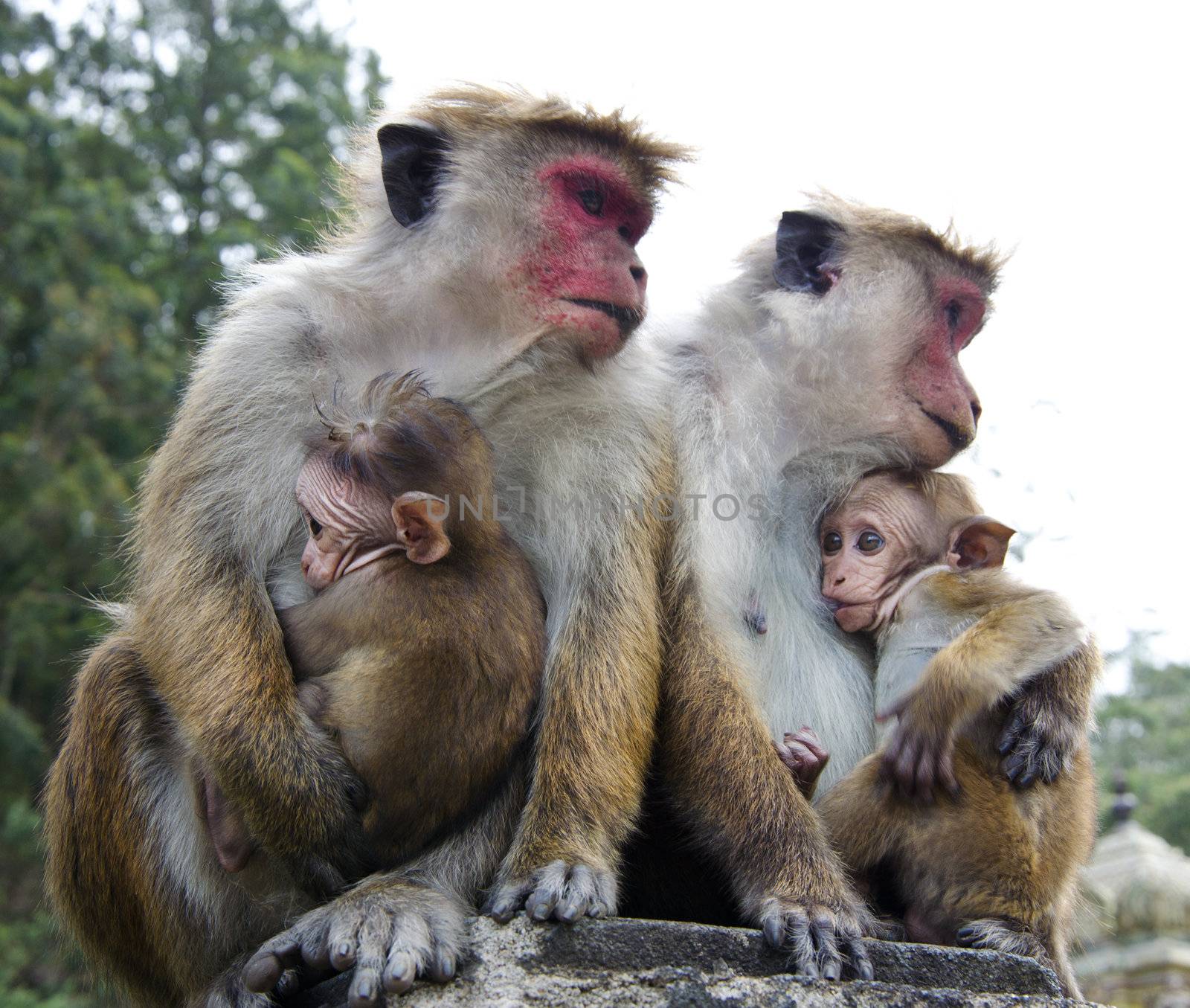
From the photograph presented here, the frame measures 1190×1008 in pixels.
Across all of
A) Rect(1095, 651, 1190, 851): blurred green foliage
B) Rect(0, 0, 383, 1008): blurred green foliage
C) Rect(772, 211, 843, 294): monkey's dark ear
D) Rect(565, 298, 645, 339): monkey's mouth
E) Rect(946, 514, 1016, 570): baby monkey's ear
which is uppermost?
Rect(772, 211, 843, 294): monkey's dark ear

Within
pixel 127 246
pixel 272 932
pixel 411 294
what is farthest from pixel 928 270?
pixel 127 246

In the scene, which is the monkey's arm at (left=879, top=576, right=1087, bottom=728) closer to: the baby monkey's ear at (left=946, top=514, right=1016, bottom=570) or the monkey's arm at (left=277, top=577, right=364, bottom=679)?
the baby monkey's ear at (left=946, top=514, right=1016, bottom=570)

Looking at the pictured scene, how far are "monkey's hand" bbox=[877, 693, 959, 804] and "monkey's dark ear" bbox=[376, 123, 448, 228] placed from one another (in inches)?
89.2

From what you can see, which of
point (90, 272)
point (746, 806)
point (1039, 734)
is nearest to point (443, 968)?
point (746, 806)

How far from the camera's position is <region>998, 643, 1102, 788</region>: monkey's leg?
11.0 feet

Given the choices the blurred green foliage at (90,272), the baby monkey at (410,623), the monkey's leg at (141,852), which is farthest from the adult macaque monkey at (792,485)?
the blurred green foliage at (90,272)

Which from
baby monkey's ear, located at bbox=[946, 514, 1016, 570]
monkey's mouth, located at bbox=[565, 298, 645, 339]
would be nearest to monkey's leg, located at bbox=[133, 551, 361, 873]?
monkey's mouth, located at bbox=[565, 298, 645, 339]

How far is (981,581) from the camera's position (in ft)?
12.1

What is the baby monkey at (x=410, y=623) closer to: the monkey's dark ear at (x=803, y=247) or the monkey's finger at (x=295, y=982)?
the monkey's finger at (x=295, y=982)

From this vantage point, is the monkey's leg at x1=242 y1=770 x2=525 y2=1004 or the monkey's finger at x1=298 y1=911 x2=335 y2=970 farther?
the monkey's finger at x1=298 y1=911 x2=335 y2=970

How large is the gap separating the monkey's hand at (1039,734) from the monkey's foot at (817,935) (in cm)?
63

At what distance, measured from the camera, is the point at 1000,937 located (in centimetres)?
317

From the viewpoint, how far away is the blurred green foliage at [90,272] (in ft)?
47.8

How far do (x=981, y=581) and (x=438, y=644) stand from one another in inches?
67.3
